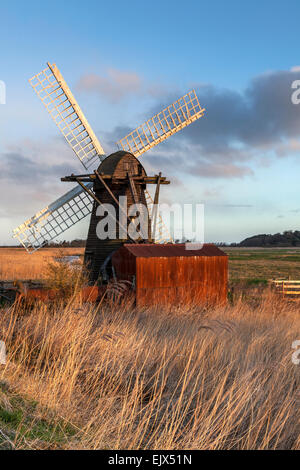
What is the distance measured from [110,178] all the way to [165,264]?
4.89 metres

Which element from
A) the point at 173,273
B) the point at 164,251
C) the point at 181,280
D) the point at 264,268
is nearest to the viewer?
the point at 173,273

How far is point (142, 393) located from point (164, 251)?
7.76 metres

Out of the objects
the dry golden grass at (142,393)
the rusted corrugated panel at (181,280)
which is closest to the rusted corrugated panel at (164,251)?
the rusted corrugated panel at (181,280)

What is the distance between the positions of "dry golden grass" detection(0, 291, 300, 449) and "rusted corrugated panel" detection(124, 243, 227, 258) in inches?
191

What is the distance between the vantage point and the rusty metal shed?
37.9 ft

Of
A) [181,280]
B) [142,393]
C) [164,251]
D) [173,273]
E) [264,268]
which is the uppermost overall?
[164,251]

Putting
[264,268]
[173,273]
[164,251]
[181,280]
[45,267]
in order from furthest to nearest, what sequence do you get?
[264,268] < [45,267] < [164,251] < [181,280] < [173,273]

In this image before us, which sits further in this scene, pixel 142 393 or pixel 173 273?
pixel 173 273

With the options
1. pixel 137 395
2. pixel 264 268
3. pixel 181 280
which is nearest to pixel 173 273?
pixel 181 280

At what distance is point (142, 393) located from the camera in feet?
15.1

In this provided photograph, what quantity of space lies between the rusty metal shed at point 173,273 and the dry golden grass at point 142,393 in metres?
4.46

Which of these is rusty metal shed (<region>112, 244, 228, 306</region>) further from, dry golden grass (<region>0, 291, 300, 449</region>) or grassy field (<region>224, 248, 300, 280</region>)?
grassy field (<region>224, 248, 300, 280</region>)

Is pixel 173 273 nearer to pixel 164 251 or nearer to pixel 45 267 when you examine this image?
pixel 164 251

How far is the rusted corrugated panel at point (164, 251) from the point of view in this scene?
38.9ft
